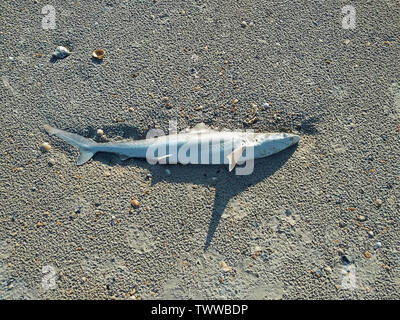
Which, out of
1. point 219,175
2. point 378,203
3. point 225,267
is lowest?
point 225,267

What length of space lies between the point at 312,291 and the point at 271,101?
188 cm

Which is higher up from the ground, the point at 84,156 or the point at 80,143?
the point at 80,143

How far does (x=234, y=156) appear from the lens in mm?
3088

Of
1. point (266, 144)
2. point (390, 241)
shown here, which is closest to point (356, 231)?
point (390, 241)

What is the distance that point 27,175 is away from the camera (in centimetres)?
322

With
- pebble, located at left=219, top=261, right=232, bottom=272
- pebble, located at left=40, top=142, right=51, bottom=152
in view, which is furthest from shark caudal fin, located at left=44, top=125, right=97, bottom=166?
pebble, located at left=219, top=261, right=232, bottom=272

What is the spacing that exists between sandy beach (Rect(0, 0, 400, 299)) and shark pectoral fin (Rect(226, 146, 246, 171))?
0.49 ft

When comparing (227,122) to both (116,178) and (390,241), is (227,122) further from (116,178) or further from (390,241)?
(390,241)

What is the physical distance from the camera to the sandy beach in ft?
9.64

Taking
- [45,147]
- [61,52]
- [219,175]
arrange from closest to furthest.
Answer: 1. [219,175]
2. [45,147]
3. [61,52]

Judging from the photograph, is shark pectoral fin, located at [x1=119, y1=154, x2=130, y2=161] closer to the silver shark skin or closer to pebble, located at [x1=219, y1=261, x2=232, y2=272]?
the silver shark skin

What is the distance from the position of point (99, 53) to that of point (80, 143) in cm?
105

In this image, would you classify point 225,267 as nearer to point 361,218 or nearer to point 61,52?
point 361,218

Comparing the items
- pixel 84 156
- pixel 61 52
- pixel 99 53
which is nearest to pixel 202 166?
pixel 84 156
